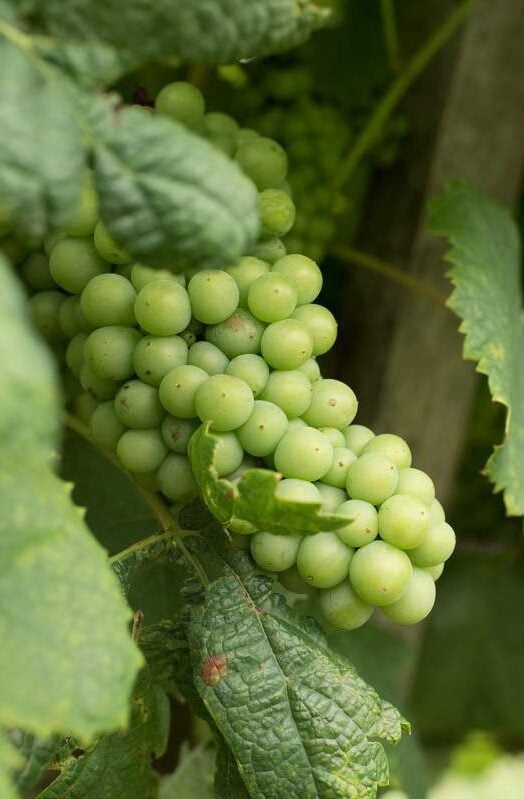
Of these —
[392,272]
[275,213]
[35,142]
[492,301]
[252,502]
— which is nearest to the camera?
[35,142]

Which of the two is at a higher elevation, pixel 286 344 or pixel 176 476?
pixel 286 344

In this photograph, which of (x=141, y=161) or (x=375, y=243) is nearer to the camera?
(x=141, y=161)

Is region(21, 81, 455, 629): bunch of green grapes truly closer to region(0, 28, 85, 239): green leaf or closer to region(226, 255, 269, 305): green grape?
region(226, 255, 269, 305): green grape

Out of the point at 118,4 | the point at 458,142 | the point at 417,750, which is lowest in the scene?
the point at 417,750

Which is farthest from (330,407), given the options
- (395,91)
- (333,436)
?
(395,91)

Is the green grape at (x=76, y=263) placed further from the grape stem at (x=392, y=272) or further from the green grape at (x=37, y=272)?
the grape stem at (x=392, y=272)

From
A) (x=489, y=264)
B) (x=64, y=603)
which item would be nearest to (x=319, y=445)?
(x=64, y=603)

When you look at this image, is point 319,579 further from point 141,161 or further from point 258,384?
point 141,161

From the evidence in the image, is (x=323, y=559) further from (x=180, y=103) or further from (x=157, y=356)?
(x=180, y=103)
